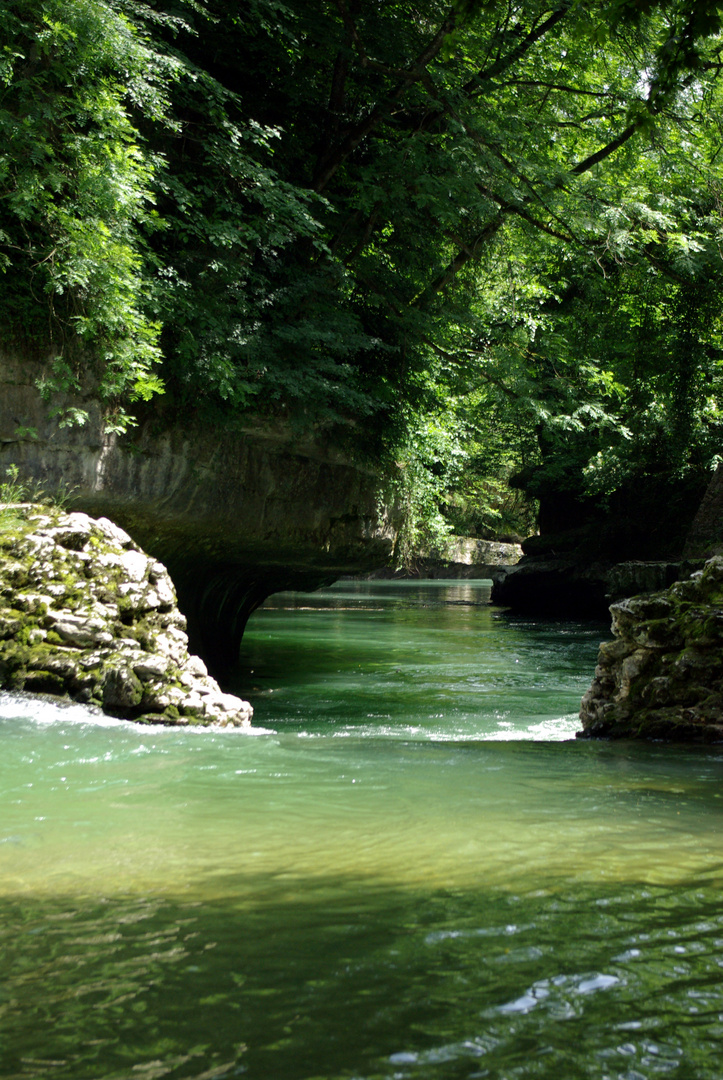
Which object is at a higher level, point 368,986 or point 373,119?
point 373,119

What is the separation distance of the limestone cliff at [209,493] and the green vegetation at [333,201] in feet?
1.36

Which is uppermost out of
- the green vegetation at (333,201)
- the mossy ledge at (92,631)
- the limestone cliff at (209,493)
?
the green vegetation at (333,201)

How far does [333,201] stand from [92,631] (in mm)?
8545

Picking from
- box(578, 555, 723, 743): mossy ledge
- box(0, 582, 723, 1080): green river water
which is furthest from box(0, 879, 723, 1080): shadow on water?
box(578, 555, 723, 743): mossy ledge

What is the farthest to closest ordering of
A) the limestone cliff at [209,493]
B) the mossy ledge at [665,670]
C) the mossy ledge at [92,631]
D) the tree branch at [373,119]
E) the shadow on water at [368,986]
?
the tree branch at [373,119] < the limestone cliff at [209,493] < the mossy ledge at [665,670] < the mossy ledge at [92,631] < the shadow on water at [368,986]

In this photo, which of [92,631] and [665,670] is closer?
[92,631]

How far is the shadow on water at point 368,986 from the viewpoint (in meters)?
2.29

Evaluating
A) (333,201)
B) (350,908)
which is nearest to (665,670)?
(350,908)

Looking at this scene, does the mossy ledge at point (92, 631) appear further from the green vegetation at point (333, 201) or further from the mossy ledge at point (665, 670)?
Answer: the mossy ledge at point (665, 670)

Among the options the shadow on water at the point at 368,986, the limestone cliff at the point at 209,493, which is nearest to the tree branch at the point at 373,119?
the limestone cliff at the point at 209,493

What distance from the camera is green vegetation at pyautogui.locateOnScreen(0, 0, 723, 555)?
30.3 ft

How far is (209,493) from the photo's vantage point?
12.3m

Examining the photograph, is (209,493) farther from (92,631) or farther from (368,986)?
(368,986)

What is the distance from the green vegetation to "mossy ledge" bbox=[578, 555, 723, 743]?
4.40 meters
